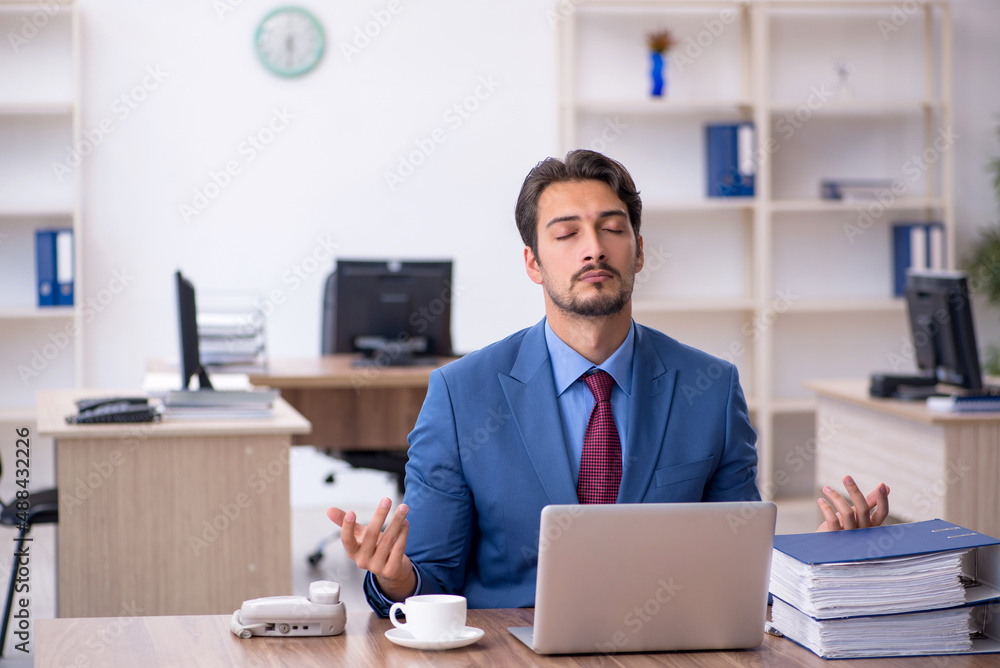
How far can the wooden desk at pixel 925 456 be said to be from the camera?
130 inches

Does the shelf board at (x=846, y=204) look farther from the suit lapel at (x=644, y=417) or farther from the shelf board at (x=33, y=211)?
the suit lapel at (x=644, y=417)

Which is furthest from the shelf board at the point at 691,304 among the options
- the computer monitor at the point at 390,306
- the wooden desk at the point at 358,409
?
the wooden desk at the point at 358,409

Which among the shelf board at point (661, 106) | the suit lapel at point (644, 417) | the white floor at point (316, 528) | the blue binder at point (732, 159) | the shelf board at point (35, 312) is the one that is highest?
the shelf board at point (661, 106)

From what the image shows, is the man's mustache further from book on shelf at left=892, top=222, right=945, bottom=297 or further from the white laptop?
book on shelf at left=892, top=222, right=945, bottom=297

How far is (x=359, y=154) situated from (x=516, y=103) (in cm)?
85

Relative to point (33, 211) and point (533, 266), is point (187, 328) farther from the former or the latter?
point (33, 211)

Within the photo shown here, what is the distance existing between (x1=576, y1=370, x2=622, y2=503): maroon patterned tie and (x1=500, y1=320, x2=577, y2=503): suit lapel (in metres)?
0.04

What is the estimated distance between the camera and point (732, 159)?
5152 millimetres

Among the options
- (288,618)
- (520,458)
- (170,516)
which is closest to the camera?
(288,618)

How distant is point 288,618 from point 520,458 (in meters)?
0.44

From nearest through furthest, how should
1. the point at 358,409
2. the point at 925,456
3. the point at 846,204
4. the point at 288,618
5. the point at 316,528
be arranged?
the point at 288,618 → the point at 925,456 → the point at 358,409 → the point at 316,528 → the point at 846,204
